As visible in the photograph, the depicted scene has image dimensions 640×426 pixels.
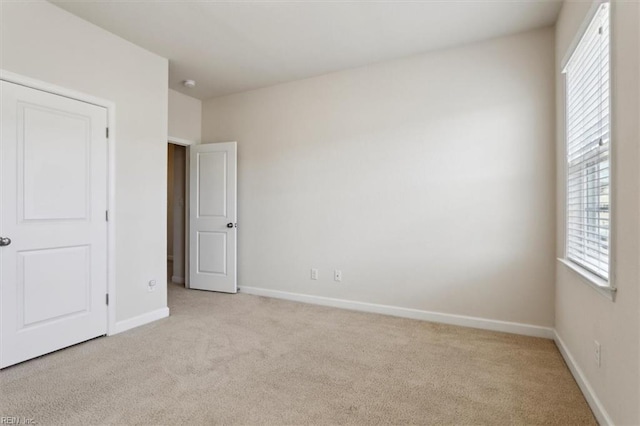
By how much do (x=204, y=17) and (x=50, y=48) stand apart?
Result: 119 centimetres

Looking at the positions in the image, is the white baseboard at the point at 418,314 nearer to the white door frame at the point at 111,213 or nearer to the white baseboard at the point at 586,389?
the white baseboard at the point at 586,389

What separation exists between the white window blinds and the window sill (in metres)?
0.04

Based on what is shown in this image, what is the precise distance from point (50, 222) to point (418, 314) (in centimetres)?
335

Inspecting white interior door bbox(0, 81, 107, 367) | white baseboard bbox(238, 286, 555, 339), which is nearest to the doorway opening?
white baseboard bbox(238, 286, 555, 339)

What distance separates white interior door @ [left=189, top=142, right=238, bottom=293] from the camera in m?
4.46

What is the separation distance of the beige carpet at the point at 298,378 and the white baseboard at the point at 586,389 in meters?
0.05

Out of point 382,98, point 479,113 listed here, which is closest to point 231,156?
point 382,98

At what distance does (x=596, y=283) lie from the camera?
177 centimetres

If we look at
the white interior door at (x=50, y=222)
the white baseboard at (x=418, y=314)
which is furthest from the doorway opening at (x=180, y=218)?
the white interior door at (x=50, y=222)

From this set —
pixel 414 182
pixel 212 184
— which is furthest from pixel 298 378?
pixel 212 184

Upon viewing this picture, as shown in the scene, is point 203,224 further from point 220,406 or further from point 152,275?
point 220,406

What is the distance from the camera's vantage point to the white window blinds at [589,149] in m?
1.81

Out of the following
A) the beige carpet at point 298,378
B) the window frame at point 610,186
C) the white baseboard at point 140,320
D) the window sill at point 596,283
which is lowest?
the beige carpet at point 298,378

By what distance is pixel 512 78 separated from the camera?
3061mm
